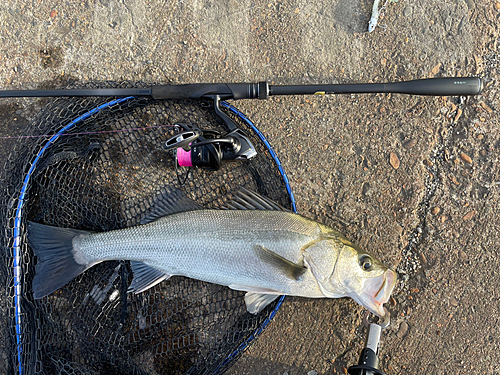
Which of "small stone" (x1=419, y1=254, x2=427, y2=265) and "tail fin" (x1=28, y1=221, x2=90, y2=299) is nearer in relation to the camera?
"tail fin" (x1=28, y1=221, x2=90, y2=299)

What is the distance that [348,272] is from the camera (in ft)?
6.66

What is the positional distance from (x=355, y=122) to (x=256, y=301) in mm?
1572

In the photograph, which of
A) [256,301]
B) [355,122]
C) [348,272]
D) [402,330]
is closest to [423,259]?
[402,330]

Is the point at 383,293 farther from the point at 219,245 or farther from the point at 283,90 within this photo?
the point at 283,90

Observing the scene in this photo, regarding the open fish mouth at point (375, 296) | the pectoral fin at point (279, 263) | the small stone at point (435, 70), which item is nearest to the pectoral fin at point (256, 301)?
the pectoral fin at point (279, 263)

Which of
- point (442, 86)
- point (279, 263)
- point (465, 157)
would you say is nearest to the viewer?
point (279, 263)

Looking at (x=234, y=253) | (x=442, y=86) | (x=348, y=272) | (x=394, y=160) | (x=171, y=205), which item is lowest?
(x=348, y=272)

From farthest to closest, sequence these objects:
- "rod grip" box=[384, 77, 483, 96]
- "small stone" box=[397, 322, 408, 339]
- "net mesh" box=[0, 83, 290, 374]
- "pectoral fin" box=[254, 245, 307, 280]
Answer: "small stone" box=[397, 322, 408, 339] < "net mesh" box=[0, 83, 290, 374] < "rod grip" box=[384, 77, 483, 96] < "pectoral fin" box=[254, 245, 307, 280]

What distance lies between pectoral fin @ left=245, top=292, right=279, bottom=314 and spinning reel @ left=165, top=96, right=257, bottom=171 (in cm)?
92

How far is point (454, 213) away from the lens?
2490mm

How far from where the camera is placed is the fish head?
6.67 feet

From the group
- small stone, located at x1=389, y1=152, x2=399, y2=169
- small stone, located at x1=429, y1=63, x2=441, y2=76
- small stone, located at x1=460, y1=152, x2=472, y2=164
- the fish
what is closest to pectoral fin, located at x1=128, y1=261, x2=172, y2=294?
the fish

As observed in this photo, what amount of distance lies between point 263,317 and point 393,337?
1062mm

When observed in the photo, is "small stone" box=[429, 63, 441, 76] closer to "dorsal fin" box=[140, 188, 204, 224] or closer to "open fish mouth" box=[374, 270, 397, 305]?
"open fish mouth" box=[374, 270, 397, 305]
